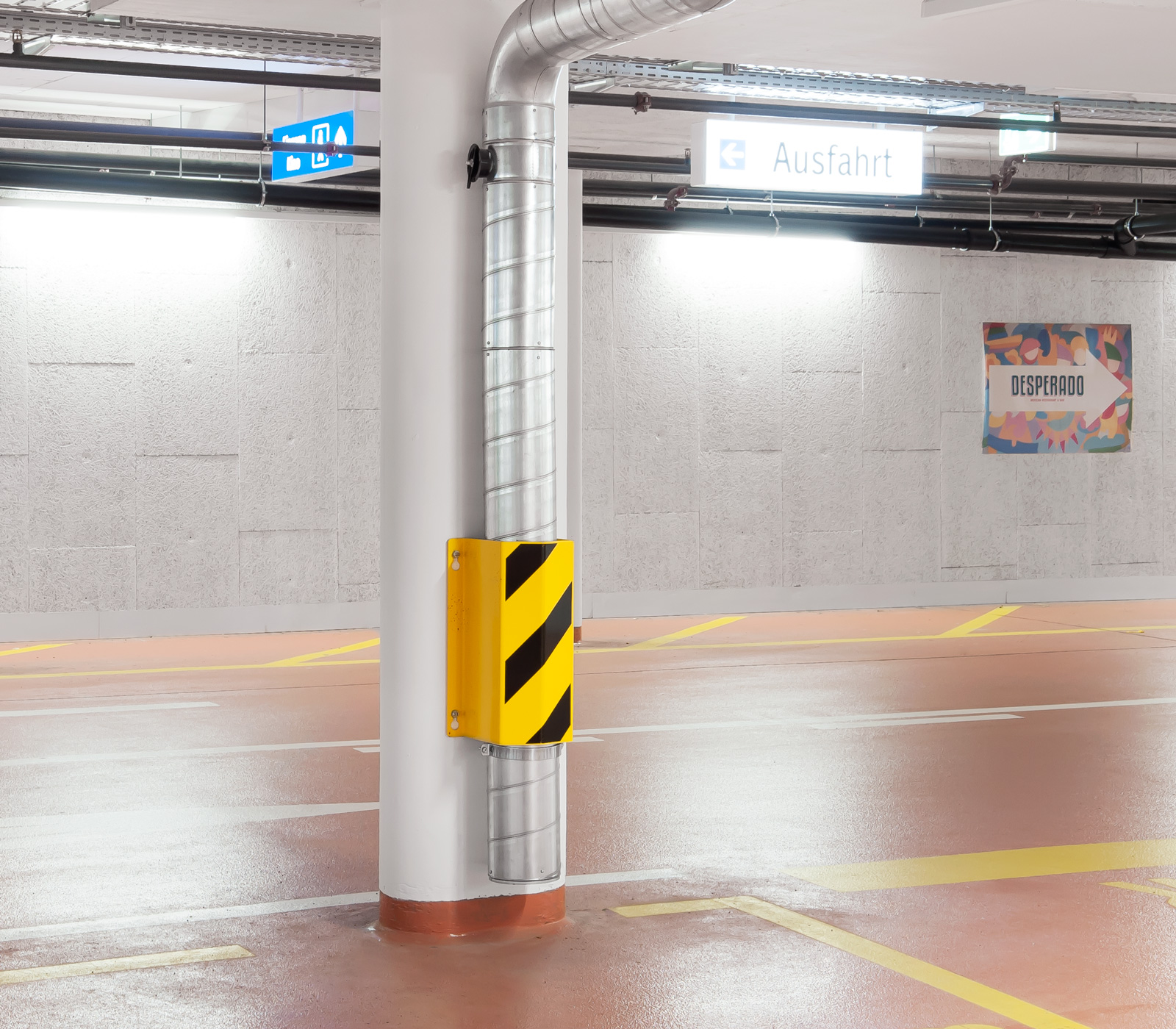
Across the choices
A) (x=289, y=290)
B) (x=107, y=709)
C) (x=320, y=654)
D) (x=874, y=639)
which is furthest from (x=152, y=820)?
(x=874, y=639)

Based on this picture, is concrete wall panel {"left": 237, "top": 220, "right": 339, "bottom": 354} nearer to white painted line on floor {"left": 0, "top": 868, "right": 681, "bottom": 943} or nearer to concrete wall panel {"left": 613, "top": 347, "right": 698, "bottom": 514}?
concrete wall panel {"left": 613, "top": 347, "right": 698, "bottom": 514}

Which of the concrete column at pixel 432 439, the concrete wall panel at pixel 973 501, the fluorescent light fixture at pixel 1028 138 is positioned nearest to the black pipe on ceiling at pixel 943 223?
the concrete wall panel at pixel 973 501

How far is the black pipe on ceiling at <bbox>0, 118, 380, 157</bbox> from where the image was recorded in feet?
39.4

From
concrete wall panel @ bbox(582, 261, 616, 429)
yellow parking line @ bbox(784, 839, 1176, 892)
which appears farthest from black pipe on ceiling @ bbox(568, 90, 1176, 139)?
yellow parking line @ bbox(784, 839, 1176, 892)

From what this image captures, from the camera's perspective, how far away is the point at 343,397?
1459 cm

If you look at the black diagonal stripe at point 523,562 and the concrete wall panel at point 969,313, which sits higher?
the concrete wall panel at point 969,313

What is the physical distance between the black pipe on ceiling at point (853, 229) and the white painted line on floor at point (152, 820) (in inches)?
339

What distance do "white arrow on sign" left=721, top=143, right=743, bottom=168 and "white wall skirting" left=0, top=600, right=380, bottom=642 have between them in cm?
621

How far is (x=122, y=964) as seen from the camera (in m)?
4.93

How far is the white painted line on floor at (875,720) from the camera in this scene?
30.6 ft

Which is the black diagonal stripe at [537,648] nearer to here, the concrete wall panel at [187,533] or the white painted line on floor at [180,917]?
the white painted line on floor at [180,917]

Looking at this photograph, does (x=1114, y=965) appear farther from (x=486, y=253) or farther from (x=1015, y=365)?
(x=1015, y=365)

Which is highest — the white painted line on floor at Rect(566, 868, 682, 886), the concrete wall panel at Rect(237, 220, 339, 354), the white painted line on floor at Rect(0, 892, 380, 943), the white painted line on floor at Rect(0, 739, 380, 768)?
the concrete wall panel at Rect(237, 220, 339, 354)

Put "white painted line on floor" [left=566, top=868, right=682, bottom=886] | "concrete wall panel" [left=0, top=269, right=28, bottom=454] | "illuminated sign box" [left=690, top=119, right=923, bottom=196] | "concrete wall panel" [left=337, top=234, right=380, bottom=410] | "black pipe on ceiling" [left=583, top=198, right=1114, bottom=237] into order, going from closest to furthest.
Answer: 1. "white painted line on floor" [left=566, top=868, right=682, bottom=886]
2. "illuminated sign box" [left=690, top=119, right=923, bottom=196]
3. "concrete wall panel" [left=0, top=269, right=28, bottom=454]
4. "concrete wall panel" [left=337, top=234, right=380, bottom=410]
5. "black pipe on ceiling" [left=583, top=198, right=1114, bottom=237]
